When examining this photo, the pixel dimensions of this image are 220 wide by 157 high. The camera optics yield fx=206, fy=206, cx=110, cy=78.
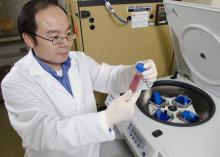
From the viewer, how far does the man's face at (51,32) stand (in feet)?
2.96

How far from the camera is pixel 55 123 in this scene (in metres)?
0.75

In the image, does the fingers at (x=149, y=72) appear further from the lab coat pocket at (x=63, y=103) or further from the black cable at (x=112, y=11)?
the black cable at (x=112, y=11)

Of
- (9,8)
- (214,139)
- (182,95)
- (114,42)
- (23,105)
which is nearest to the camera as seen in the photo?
(23,105)

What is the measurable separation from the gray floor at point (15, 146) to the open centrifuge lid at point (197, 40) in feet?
2.23

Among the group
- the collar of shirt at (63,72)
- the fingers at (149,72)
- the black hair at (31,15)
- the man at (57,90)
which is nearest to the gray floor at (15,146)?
the man at (57,90)

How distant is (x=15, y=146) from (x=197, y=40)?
82.8 inches

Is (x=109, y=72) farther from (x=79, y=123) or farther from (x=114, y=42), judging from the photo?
(x=79, y=123)

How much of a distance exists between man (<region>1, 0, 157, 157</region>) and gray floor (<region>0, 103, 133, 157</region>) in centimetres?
12

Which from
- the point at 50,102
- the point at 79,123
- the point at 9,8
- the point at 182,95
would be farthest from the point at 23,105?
the point at 9,8

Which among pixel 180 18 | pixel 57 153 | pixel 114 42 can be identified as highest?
pixel 180 18

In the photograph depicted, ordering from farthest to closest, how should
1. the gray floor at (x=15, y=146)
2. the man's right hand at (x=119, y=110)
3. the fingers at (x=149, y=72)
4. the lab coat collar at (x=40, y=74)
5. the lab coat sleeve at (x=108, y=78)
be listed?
1. the gray floor at (x=15, y=146)
2. the lab coat sleeve at (x=108, y=78)
3. the lab coat collar at (x=40, y=74)
4. the fingers at (x=149, y=72)
5. the man's right hand at (x=119, y=110)

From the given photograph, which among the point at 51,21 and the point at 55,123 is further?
the point at 51,21

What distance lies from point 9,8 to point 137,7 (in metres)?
2.38

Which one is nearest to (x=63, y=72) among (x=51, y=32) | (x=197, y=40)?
(x=51, y=32)
